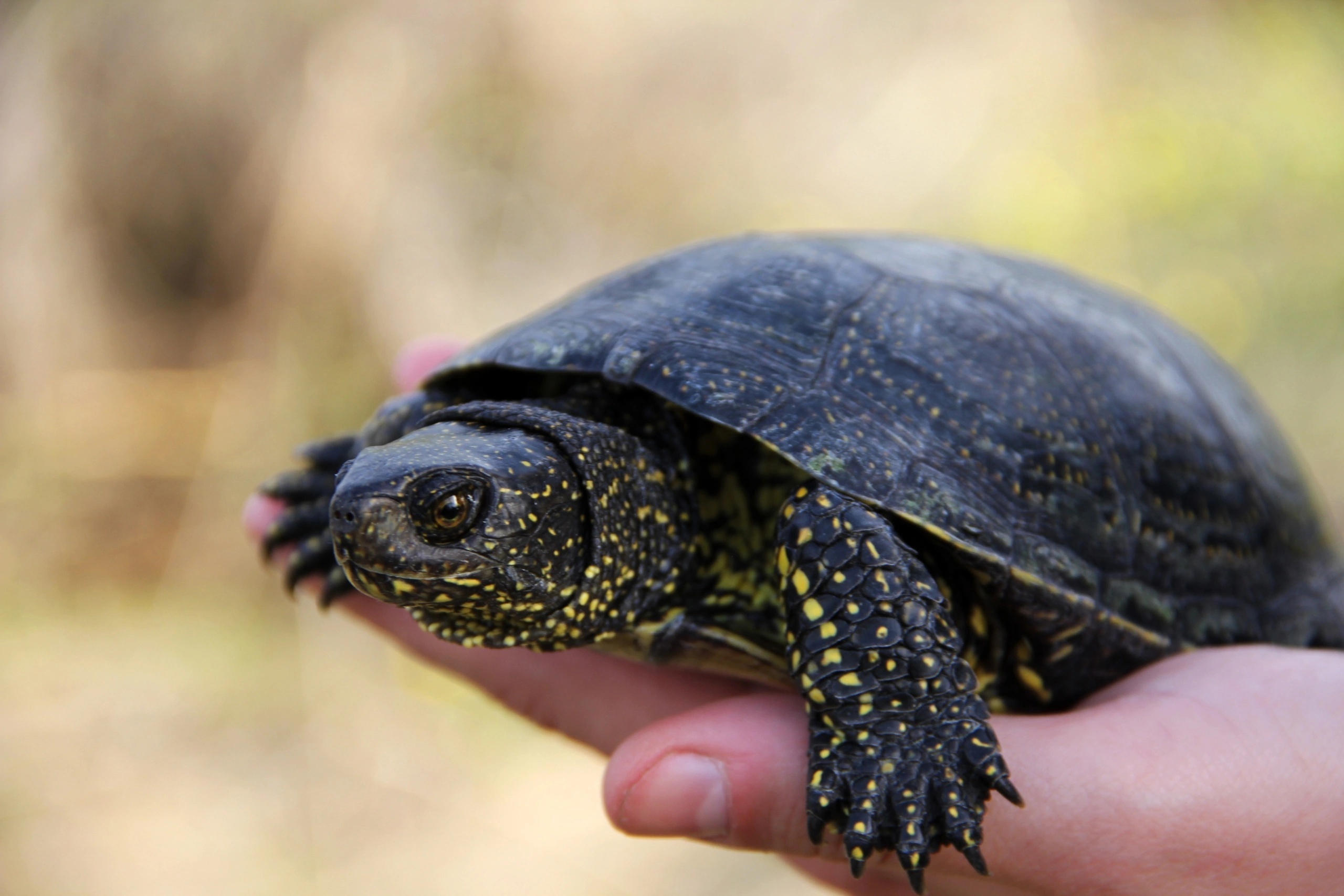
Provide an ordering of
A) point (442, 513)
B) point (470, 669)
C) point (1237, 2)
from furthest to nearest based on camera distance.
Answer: point (1237, 2) < point (470, 669) < point (442, 513)

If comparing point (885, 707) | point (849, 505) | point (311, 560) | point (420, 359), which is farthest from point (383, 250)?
point (885, 707)

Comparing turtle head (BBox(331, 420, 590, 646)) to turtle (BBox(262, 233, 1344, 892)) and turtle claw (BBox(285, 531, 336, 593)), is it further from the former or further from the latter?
turtle claw (BBox(285, 531, 336, 593))

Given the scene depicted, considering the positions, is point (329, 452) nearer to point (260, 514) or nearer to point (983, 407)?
point (260, 514)

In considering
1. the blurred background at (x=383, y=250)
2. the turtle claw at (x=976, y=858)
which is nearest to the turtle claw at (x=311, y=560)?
the turtle claw at (x=976, y=858)

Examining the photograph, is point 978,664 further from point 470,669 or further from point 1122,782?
point 470,669

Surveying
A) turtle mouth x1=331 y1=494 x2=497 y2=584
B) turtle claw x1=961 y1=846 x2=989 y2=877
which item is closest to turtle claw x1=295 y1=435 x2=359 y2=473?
turtle mouth x1=331 y1=494 x2=497 y2=584

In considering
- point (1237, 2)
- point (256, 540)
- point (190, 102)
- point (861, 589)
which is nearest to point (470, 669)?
point (256, 540)
